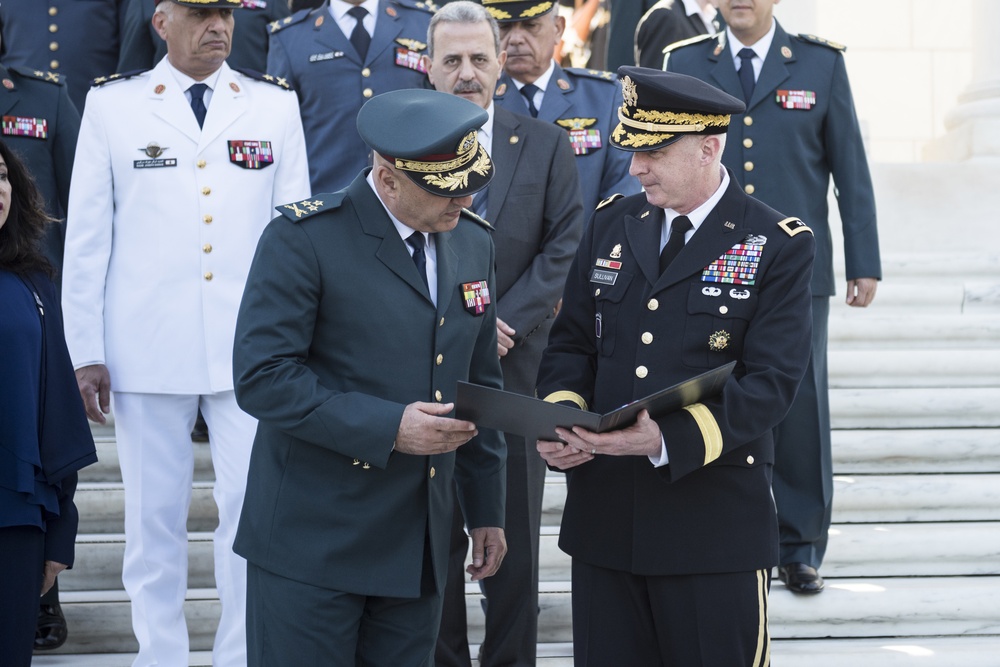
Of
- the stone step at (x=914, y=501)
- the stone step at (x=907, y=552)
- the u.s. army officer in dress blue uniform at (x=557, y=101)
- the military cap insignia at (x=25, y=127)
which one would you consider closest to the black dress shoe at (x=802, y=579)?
the stone step at (x=907, y=552)

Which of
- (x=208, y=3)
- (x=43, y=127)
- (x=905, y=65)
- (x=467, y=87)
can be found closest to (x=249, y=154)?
(x=208, y=3)

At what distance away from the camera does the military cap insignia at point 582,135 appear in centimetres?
454

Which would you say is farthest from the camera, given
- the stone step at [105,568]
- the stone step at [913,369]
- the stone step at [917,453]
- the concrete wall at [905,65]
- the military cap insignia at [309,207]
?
the concrete wall at [905,65]

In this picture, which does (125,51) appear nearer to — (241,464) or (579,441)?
(241,464)

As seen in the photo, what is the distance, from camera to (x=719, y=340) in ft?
9.48

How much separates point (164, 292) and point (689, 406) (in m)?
1.85

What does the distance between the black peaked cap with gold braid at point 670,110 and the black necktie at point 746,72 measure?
177cm

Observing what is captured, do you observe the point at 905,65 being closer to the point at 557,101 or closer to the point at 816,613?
the point at 557,101

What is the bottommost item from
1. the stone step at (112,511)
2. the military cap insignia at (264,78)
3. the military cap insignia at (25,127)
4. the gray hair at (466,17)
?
the stone step at (112,511)

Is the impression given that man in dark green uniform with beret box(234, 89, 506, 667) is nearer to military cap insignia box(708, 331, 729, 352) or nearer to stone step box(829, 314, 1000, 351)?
military cap insignia box(708, 331, 729, 352)

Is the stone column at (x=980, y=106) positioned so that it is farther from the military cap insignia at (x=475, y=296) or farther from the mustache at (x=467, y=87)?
the military cap insignia at (x=475, y=296)

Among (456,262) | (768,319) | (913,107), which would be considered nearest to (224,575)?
(456,262)

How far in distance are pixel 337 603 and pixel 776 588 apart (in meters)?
2.32

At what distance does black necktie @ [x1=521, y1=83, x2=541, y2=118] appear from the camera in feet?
15.0
